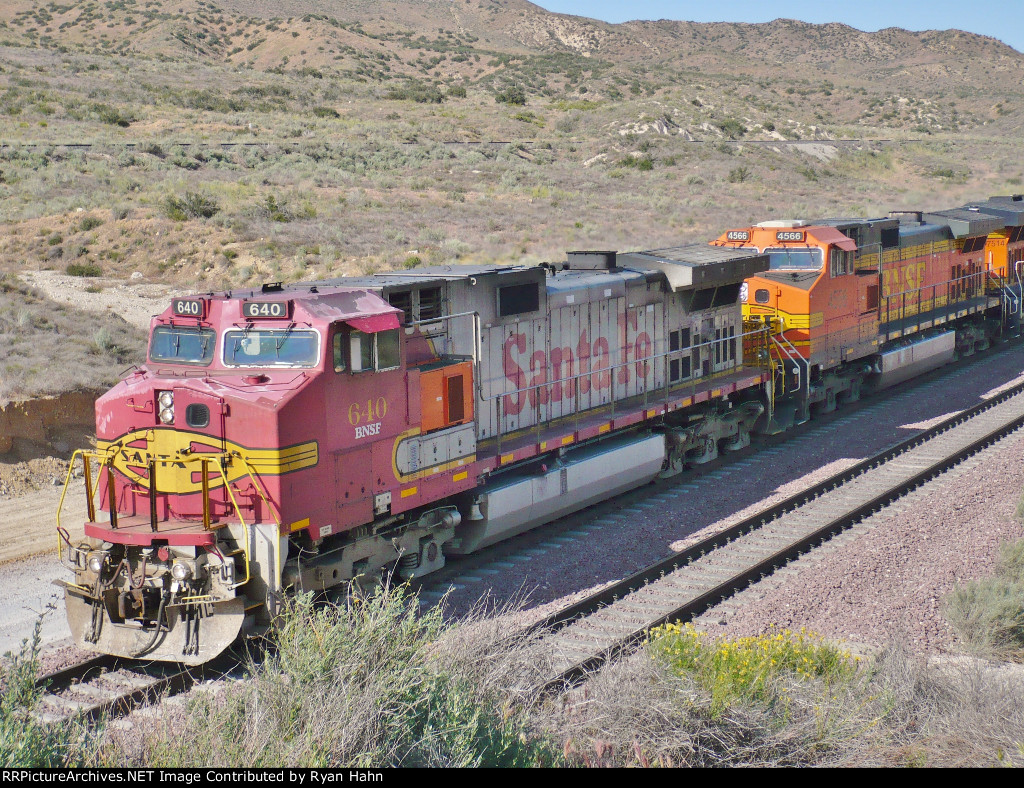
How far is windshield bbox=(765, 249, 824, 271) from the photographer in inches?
754

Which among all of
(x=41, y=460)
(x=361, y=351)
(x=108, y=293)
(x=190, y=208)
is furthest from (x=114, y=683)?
(x=190, y=208)

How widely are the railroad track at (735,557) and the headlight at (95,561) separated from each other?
13.3 ft

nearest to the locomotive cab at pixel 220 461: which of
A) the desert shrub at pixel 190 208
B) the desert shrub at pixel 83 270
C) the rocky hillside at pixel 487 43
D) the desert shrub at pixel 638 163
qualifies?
the desert shrub at pixel 83 270

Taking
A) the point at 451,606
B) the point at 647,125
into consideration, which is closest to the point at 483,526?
the point at 451,606

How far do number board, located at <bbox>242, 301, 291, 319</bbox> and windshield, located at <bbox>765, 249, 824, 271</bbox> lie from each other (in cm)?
1129

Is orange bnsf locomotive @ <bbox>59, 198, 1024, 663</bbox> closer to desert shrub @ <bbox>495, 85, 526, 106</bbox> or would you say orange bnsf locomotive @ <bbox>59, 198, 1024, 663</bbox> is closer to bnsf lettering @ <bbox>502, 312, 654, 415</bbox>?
bnsf lettering @ <bbox>502, 312, 654, 415</bbox>

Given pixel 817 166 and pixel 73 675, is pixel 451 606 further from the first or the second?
pixel 817 166

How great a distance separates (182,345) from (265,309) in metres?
1.04

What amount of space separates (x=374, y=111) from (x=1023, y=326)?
146 feet

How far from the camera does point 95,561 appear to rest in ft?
31.7

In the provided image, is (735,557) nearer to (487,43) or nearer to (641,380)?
(641,380)

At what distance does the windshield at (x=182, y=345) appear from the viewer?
34.1 feet

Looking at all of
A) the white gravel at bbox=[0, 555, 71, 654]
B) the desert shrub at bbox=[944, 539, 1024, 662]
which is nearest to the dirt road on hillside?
the white gravel at bbox=[0, 555, 71, 654]

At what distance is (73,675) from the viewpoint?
9625 mm
